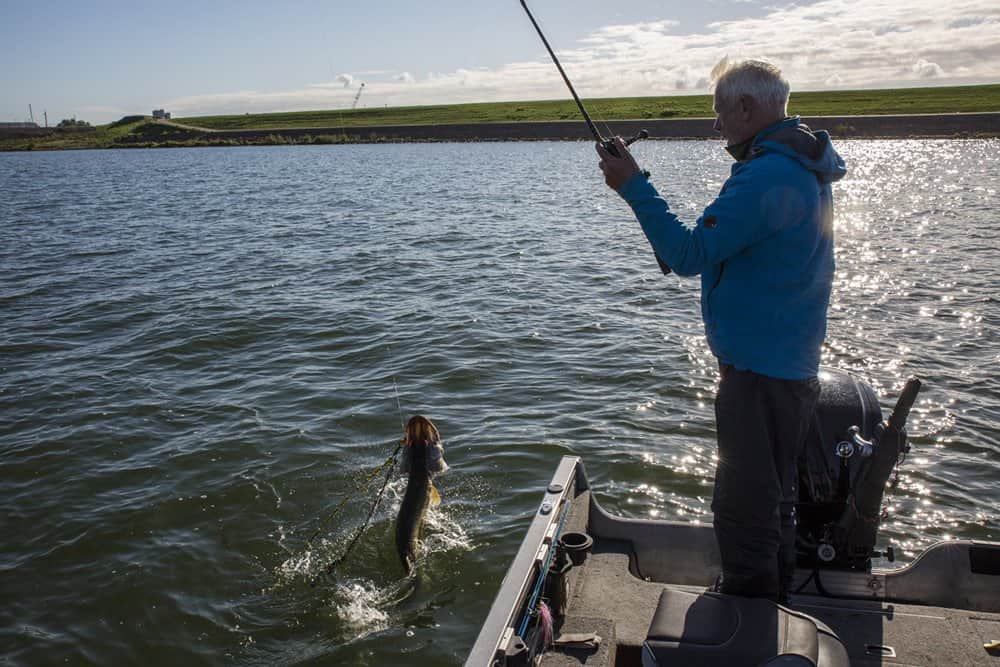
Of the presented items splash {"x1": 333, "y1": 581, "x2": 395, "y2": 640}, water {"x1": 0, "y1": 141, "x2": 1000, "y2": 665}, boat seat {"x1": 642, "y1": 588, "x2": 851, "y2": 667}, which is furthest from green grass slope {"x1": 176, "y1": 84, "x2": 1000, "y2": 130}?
boat seat {"x1": 642, "y1": 588, "x2": 851, "y2": 667}

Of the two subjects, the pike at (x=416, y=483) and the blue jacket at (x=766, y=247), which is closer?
the blue jacket at (x=766, y=247)

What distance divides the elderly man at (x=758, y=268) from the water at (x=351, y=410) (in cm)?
333

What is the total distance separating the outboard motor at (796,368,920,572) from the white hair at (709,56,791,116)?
7.36 ft

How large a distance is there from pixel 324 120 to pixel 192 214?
414 feet

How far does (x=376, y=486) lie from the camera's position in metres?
9.16

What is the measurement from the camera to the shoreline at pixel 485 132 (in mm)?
78500

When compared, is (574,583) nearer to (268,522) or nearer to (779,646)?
(779,646)

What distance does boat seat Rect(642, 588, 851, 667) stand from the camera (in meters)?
3.55

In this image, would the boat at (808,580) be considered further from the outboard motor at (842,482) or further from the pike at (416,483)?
the pike at (416,483)

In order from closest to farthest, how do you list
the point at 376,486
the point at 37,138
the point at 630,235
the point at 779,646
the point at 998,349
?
the point at 779,646 < the point at 376,486 < the point at 998,349 < the point at 630,235 < the point at 37,138

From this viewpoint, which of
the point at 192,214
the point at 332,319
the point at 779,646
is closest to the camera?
the point at 779,646

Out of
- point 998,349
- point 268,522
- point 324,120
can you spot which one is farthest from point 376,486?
point 324,120

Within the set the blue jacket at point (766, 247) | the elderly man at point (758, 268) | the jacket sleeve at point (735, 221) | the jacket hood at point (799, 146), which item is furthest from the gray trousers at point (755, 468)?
the jacket hood at point (799, 146)

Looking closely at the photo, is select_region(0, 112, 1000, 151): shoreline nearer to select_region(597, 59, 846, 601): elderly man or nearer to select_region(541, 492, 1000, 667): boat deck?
select_region(541, 492, 1000, 667): boat deck
